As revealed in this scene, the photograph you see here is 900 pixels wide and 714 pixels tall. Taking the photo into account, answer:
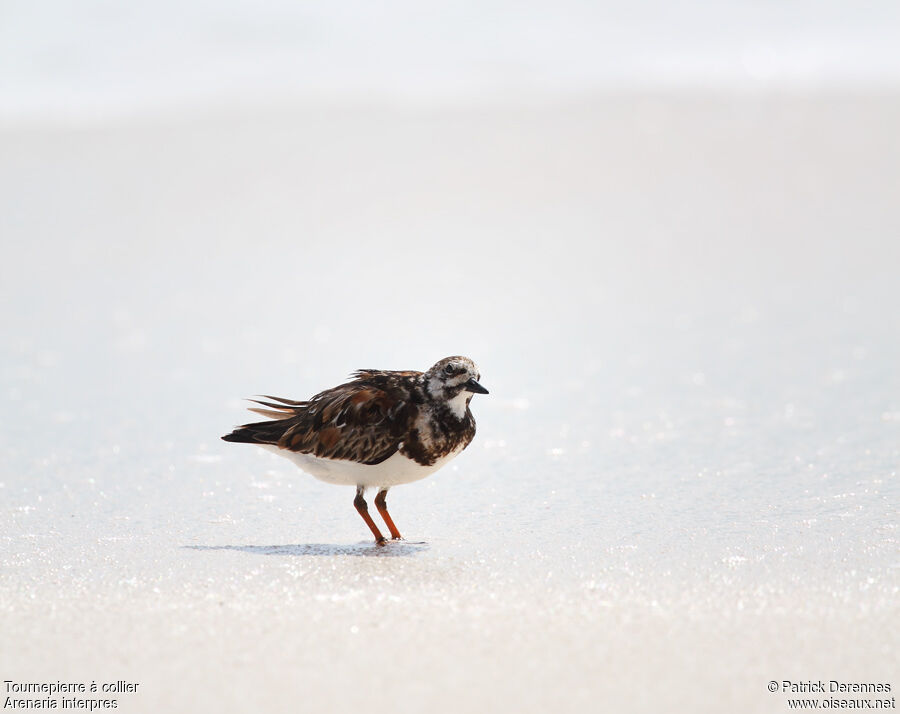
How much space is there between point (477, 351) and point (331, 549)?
3141 mm

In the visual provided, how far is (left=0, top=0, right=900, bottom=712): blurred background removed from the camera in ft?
12.3

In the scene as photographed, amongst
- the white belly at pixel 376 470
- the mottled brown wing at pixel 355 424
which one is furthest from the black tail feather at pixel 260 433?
the white belly at pixel 376 470

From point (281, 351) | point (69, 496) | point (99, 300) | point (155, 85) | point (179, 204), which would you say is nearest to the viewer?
point (69, 496)

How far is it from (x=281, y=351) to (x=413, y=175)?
2.78 metres

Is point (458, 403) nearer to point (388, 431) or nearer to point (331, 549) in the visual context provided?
point (388, 431)

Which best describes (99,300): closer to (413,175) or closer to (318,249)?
(318,249)

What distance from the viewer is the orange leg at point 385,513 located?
202 inches

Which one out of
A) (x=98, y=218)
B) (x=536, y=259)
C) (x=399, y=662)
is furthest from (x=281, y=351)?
(x=399, y=662)

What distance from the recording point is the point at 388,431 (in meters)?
5.12

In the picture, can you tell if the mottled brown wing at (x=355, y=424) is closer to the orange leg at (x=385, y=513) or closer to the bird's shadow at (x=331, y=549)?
the orange leg at (x=385, y=513)

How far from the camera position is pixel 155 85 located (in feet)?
39.7

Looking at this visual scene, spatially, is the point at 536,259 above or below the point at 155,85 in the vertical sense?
below

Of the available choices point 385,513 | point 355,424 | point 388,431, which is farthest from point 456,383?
point 385,513

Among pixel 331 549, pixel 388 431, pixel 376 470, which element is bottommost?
→ pixel 331 549
